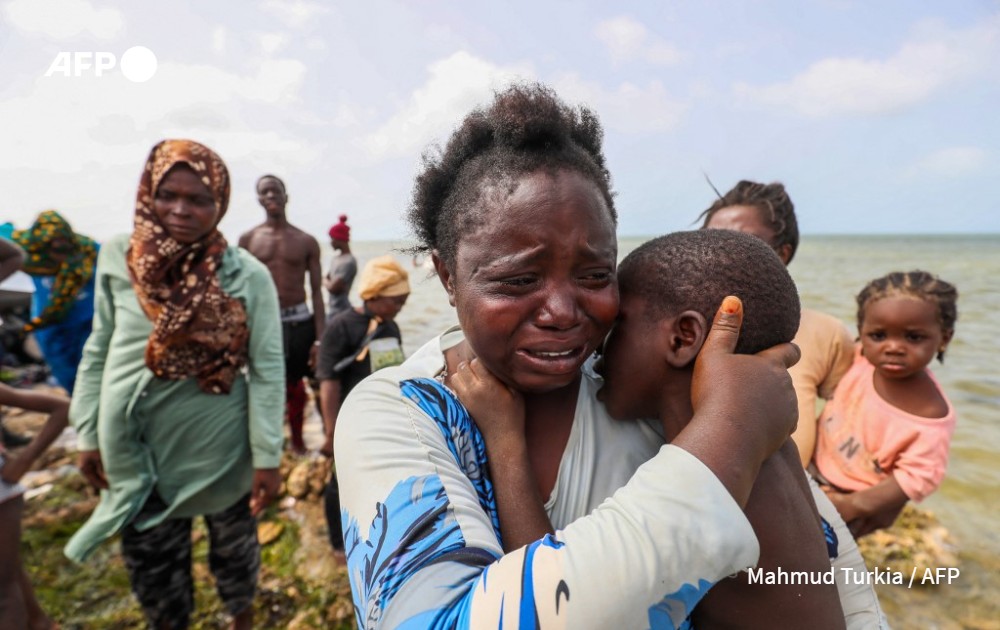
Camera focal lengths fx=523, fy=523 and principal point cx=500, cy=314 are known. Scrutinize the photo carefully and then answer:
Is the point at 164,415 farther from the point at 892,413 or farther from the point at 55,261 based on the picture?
the point at 892,413

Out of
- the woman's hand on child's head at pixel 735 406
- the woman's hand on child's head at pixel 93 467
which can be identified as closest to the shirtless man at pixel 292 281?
the woman's hand on child's head at pixel 93 467

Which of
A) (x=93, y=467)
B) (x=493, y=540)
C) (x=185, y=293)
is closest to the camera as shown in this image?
(x=493, y=540)

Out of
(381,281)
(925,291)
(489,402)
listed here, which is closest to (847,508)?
(925,291)

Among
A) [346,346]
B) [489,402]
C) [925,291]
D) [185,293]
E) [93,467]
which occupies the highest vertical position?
[925,291]

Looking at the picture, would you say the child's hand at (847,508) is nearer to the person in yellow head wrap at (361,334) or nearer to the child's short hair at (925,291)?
the child's short hair at (925,291)

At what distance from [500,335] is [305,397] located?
497cm

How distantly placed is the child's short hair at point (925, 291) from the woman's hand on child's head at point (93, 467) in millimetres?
3823

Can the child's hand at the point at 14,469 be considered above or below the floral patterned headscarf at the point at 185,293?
below

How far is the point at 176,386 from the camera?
2.55 metres

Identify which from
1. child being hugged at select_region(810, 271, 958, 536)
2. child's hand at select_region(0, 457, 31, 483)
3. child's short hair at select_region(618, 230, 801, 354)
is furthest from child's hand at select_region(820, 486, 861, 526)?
child's hand at select_region(0, 457, 31, 483)

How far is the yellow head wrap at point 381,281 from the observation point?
400 centimetres

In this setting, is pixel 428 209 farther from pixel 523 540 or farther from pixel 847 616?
pixel 847 616

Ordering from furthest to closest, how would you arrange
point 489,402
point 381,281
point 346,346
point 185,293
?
point 346,346 → point 381,281 → point 185,293 → point 489,402

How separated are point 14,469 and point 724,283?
10.5 ft
